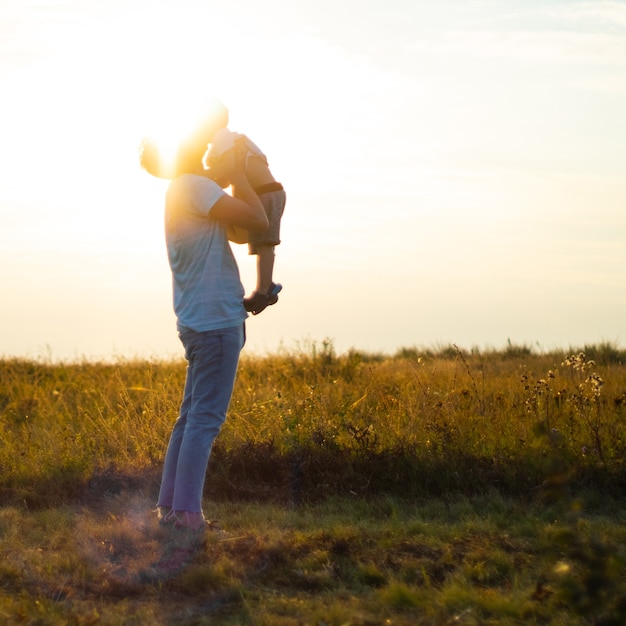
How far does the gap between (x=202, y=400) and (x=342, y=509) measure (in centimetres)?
177

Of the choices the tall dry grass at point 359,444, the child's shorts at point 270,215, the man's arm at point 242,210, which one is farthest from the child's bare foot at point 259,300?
the tall dry grass at point 359,444

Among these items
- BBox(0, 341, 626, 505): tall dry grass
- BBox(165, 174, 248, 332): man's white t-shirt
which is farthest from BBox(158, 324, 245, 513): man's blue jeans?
BBox(0, 341, 626, 505): tall dry grass

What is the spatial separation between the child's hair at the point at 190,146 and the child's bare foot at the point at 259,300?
88 centimetres

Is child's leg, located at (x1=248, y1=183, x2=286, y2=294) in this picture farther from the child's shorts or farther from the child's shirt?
the child's shirt

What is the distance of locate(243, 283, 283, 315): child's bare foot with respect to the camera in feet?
17.6

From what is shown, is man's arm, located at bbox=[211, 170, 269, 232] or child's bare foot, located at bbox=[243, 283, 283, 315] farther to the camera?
child's bare foot, located at bbox=[243, 283, 283, 315]

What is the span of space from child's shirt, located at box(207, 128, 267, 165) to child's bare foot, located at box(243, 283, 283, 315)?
0.81 m

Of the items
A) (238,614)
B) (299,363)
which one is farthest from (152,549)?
(299,363)

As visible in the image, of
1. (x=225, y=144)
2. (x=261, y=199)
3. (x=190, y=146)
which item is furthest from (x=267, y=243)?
(x=190, y=146)

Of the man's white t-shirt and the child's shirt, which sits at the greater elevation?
the child's shirt

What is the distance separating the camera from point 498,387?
10.2 meters

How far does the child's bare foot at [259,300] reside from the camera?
17.6 ft

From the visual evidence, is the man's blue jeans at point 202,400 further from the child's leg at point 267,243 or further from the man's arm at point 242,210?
the man's arm at point 242,210

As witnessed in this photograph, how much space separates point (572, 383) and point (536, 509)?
356cm
